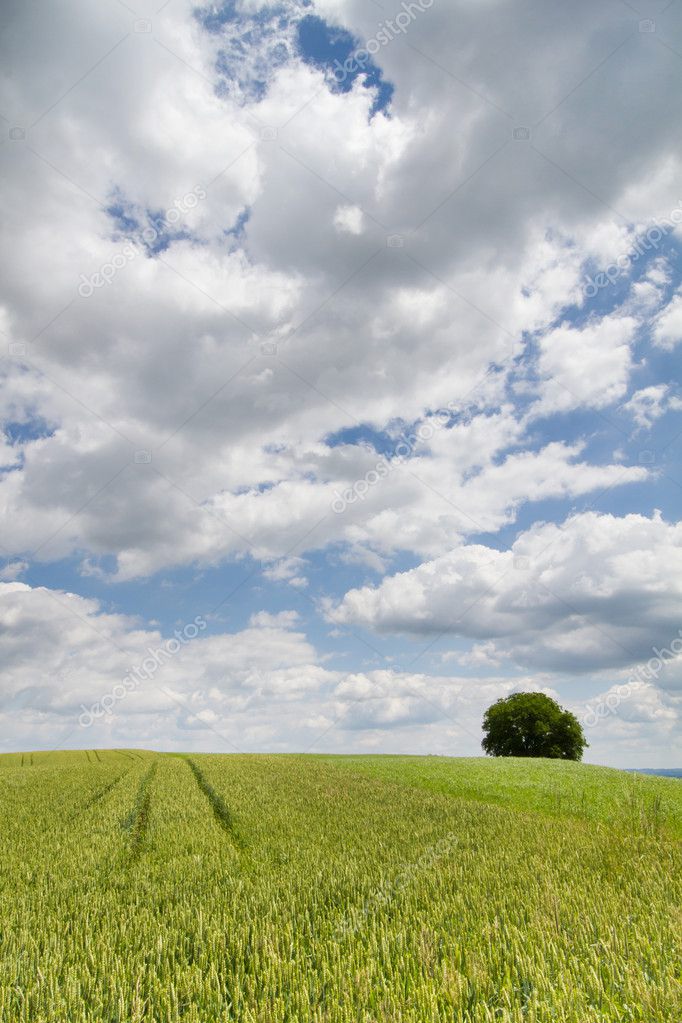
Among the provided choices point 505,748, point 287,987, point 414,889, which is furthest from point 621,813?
point 505,748

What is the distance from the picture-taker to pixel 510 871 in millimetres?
11133

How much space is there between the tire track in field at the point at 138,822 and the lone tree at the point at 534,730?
191ft

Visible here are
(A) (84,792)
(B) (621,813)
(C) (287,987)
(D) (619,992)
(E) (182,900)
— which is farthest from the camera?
(A) (84,792)

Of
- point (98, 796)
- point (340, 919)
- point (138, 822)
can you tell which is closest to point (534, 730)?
point (98, 796)

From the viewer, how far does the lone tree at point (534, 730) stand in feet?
241

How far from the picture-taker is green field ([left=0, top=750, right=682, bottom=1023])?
20.3 ft

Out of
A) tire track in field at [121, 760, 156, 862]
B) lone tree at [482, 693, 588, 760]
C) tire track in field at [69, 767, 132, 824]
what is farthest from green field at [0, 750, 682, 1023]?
lone tree at [482, 693, 588, 760]

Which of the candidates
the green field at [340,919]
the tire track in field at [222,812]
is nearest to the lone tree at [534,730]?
the tire track in field at [222,812]

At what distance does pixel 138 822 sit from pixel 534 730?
212 ft

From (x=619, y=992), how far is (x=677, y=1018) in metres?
0.86

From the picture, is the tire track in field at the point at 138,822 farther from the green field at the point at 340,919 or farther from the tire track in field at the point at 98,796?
the tire track in field at the point at 98,796

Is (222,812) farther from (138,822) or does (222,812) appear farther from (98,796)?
(98,796)

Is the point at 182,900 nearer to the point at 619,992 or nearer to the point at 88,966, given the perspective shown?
the point at 88,966

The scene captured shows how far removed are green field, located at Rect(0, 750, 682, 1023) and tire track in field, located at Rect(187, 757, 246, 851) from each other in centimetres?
20
